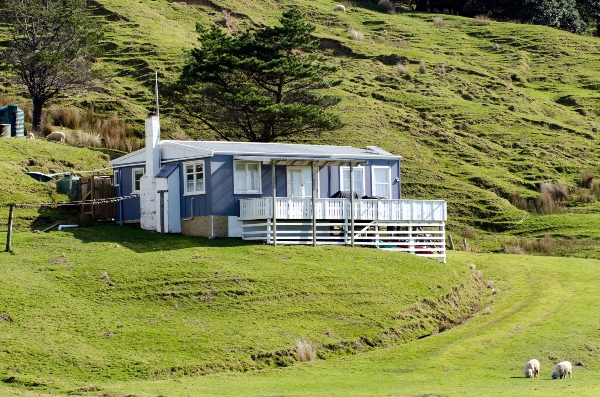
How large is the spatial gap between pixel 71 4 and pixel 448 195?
83.8 feet

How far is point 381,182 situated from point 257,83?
12.5 metres

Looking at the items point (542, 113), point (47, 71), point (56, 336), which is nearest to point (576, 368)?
point (56, 336)

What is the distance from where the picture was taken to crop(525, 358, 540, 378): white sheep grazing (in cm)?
3026

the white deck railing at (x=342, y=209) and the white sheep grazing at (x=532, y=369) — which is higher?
the white deck railing at (x=342, y=209)

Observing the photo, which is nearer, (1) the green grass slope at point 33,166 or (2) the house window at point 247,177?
(2) the house window at point 247,177

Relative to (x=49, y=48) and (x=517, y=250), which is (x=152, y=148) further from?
(x=517, y=250)

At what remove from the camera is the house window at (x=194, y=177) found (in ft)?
150

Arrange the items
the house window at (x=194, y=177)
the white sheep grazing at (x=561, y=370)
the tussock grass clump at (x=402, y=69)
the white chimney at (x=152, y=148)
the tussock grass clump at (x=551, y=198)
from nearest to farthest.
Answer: the white sheep grazing at (x=561, y=370)
the house window at (x=194, y=177)
the white chimney at (x=152, y=148)
the tussock grass clump at (x=551, y=198)
the tussock grass clump at (x=402, y=69)

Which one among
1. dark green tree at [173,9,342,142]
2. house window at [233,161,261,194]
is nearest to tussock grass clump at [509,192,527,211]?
dark green tree at [173,9,342,142]

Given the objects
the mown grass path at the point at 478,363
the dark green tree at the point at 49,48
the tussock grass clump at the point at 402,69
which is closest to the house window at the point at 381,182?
the mown grass path at the point at 478,363

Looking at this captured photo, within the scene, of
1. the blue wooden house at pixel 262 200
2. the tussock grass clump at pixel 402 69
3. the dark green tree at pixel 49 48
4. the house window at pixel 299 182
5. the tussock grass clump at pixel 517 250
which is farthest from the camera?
the tussock grass clump at pixel 402 69

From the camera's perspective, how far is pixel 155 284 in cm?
3569

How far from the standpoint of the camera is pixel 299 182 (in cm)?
4809

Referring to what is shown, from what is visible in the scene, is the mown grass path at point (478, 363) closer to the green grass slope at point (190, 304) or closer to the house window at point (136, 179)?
the green grass slope at point (190, 304)
